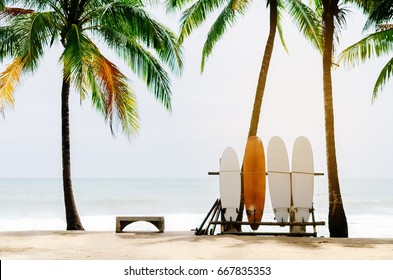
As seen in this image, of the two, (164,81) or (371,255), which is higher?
(164,81)

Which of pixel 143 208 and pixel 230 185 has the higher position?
pixel 230 185

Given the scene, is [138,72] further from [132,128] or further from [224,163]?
[224,163]

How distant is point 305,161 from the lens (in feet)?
32.5

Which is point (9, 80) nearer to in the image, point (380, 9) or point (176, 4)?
point (176, 4)

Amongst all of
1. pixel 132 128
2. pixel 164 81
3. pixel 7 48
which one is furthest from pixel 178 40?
pixel 7 48

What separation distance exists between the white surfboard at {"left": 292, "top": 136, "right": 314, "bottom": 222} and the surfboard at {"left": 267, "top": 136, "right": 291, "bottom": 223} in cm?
13

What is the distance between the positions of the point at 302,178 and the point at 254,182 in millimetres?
840

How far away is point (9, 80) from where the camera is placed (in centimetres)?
1130

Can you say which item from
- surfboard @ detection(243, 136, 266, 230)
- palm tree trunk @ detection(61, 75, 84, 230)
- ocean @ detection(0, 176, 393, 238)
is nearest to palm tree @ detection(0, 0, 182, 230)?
palm tree trunk @ detection(61, 75, 84, 230)

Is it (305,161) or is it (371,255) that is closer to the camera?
(371,255)

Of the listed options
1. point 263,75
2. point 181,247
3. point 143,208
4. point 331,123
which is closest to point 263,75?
point 263,75

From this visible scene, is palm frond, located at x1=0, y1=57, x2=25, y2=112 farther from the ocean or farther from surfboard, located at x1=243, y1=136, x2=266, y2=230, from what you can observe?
the ocean

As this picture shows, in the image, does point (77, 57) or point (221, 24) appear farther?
point (221, 24)

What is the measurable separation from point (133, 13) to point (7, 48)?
111 inches
